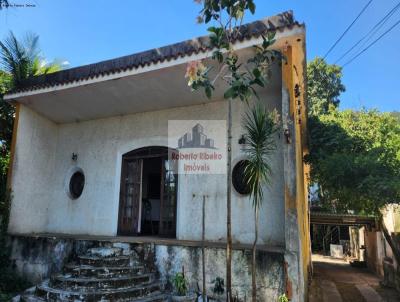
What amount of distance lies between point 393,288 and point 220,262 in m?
9.46

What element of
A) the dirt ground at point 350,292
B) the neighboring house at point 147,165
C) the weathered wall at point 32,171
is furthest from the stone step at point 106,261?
the dirt ground at point 350,292

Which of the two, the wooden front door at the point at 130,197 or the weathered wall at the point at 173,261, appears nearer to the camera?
the weathered wall at the point at 173,261

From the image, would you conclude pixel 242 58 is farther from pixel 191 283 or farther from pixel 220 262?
pixel 191 283

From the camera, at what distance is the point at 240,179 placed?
7805 millimetres

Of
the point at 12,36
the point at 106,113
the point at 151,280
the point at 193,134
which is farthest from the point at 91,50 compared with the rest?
the point at 151,280

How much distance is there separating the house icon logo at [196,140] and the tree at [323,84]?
23.2 metres

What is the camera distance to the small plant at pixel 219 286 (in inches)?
248

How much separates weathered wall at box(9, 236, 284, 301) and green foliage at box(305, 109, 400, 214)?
391 centimetres

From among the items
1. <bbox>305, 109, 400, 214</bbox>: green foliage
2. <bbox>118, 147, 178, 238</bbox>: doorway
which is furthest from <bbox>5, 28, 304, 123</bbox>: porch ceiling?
<bbox>305, 109, 400, 214</bbox>: green foliage

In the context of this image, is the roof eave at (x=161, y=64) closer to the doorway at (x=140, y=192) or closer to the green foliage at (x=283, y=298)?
the doorway at (x=140, y=192)

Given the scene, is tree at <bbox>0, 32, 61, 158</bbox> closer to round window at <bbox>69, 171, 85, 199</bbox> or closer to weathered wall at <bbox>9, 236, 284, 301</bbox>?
round window at <bbox>69, 171, 85, 199</bbox>

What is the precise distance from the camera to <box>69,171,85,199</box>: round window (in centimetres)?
993

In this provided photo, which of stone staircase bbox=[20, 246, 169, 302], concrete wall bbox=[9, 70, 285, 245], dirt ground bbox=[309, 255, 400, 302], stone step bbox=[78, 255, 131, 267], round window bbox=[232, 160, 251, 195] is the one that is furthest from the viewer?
dirt ground bbox=[309, 255, 400, 302]

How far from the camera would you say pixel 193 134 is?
8.60 metres
